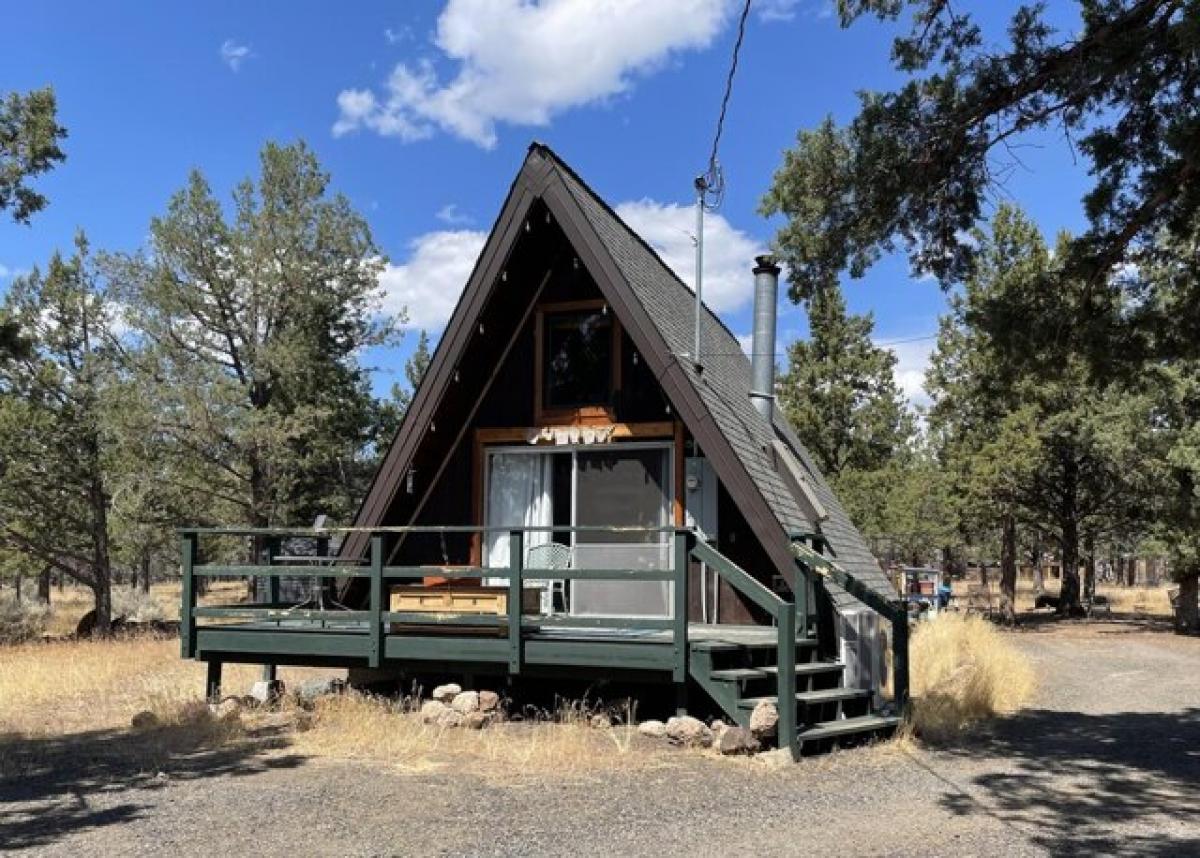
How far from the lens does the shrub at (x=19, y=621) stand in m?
25.0

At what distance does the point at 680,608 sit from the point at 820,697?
4.96 feet

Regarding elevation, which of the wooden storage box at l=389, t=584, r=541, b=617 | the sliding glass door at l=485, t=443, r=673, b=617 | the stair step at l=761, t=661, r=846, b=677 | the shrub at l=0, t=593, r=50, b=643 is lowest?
the shrub at l=0, t=593, r=50, b=643

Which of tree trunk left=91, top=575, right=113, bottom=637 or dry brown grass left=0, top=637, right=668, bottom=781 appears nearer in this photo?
dry brown grass left=0, top=637, right=668, bottom=781

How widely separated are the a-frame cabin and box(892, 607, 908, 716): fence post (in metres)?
0.03

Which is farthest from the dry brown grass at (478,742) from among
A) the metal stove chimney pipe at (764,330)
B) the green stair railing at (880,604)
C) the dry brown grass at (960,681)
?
the metal stove chimney pipe at (764,330)

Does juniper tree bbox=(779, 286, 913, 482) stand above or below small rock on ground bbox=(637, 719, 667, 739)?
above

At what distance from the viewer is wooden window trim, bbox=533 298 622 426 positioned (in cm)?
1189

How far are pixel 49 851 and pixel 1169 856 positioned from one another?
243 inches

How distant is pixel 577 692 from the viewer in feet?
Answer: 34.2

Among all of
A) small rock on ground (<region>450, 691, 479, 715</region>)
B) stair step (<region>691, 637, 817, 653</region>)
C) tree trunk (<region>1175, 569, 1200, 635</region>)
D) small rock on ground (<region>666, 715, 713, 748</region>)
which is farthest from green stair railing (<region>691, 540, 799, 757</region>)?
tree trunk (<region>1175, 569, 1200, 635</region>)

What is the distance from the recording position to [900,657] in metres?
9.35

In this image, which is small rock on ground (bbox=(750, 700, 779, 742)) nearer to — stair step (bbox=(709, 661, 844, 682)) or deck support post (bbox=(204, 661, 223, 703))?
stair step (bbox=(709, 661, 844, 682))

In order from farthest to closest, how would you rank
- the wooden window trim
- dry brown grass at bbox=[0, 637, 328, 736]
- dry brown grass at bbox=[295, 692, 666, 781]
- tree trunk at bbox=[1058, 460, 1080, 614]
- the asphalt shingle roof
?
tree trunk at bbox=[1058, 460, 1080, 614] < the wooden window trim < the asphalt shingle roof < dry brown grass at bbox=[0, 637, 328, 736] < dry brown grass at bbox=[295, 692, 666, 781]

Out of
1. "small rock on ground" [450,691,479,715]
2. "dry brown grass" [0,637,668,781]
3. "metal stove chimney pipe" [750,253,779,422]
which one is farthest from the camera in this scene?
"metal stove chimney pipe" [750,253,779,422]
